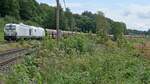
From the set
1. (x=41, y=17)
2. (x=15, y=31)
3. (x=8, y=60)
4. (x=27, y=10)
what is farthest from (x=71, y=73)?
(x=41, y=17)

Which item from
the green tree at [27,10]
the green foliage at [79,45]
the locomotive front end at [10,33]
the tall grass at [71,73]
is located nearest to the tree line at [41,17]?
the green tree at [27,10]

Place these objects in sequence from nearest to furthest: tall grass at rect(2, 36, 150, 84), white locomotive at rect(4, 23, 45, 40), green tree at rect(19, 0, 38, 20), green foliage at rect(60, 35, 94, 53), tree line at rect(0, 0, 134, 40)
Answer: tall grass at rect(2, 36, 150, 84), green foliage at rect(60, 35, 94, 53), white locomotive at rect(4, 23, 45, 40), tree line at rect(0, 0, 134, 40), green tree at rect(19, 0, 38, 20)

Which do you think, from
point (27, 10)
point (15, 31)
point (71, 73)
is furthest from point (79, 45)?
point (27, 10)

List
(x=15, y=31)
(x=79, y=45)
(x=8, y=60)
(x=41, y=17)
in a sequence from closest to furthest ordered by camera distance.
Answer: (x=8, y=60), (x=79, y=45), (x=15, y=31), (x=41, y=17)

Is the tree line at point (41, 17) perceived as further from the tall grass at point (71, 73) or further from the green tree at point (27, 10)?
the tall grass at point (71, 73)

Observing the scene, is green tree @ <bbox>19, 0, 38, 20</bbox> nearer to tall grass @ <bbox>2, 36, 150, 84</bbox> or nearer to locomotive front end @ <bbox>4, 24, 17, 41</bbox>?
locomotive front end @ <bbox>4, 24, 17, 41</bbox>

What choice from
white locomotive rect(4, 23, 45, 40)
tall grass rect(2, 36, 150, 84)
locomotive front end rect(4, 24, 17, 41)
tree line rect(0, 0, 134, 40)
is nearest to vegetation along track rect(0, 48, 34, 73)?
tall grass rect(2, 36, 150, 84)

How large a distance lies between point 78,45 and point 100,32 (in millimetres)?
9158

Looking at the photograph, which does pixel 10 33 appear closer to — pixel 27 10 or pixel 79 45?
pixel 79 45

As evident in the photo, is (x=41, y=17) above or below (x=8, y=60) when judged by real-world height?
above

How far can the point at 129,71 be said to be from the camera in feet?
56.9

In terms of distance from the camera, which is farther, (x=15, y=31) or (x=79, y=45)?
(x=15, y=31)

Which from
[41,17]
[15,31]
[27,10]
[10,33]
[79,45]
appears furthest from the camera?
[41,17]

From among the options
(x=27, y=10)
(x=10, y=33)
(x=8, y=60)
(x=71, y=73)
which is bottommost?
(x=8, y=60)
